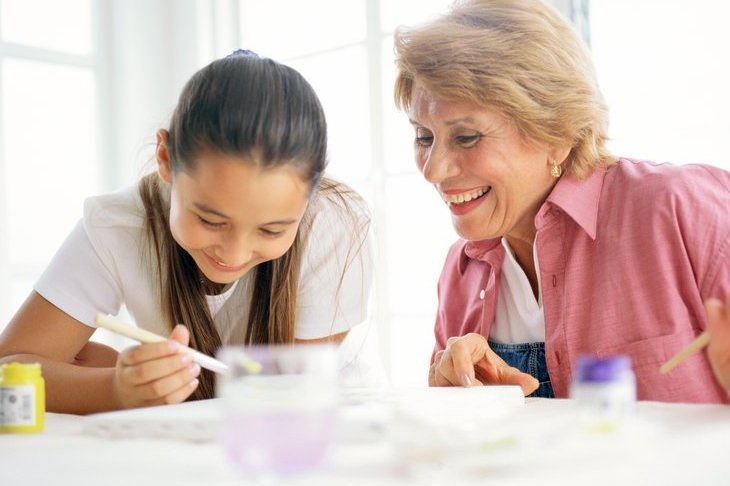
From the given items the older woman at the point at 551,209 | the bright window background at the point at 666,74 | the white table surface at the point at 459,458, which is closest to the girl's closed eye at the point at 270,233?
the older woman at the point at 551,209

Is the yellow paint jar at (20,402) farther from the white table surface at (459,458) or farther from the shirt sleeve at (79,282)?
the shirt sleeve at (79,282)

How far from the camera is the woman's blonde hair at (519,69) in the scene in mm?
1670

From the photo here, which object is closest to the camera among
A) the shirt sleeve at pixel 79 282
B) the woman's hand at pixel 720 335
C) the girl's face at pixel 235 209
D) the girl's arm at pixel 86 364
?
the woman's hand at pixel 720 335

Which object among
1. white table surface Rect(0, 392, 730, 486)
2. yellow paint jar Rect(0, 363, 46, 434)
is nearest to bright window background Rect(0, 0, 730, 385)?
yellow paint jar Rect(0, 363, 46, 434)

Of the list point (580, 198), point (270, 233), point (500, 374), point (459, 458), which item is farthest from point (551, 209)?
point (459, 458)

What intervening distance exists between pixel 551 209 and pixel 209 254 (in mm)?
635

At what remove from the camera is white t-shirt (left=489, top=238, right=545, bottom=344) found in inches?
68.0

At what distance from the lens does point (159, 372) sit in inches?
46.1

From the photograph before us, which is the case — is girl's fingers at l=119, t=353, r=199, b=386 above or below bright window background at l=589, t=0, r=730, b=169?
below

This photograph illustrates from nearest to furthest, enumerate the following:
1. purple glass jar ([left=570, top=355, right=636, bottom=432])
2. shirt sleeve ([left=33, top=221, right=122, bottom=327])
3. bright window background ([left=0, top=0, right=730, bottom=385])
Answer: purple glass jar ([left=570, top=355, right=636, bottom=432])
shirt sleeve ([left=33, top=221, right=122, bottom=327])
bright window background ([left=0, top=0, right=730, bottom=385])

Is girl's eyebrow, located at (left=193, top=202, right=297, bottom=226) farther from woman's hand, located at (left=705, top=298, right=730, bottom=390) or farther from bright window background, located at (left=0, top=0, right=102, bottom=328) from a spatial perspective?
bright window background, located at (left=0, top=0, right=102, bottom=328)

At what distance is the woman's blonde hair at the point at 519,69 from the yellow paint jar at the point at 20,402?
2.97 feet

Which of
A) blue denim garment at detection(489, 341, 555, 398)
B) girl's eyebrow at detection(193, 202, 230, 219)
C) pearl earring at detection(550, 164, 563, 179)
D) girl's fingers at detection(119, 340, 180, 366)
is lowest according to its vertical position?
blue denim garment at detection(489, 341, 555, 398)

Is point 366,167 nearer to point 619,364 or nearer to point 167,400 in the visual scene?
point 167,400
